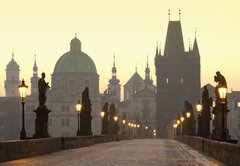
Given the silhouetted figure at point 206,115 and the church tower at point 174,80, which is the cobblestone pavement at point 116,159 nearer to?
the silhouetted figure at point 206,115

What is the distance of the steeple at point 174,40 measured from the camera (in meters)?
188

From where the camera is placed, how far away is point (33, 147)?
31469 millimetres

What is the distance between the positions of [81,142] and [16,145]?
2037 centimetres

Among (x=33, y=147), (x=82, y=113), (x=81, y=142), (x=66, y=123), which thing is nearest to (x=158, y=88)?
(x=66, y=123)

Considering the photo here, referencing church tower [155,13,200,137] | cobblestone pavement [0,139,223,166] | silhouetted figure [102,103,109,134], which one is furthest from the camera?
church tower [155,13,200,137]

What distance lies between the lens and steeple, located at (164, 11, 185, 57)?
18788cm

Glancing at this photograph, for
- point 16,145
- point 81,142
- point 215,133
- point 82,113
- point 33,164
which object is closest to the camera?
point 33,164

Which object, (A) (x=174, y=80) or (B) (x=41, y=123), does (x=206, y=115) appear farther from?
(A) (x=174, y=80)

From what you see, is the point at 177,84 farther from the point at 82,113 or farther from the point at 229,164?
the point at 229,164

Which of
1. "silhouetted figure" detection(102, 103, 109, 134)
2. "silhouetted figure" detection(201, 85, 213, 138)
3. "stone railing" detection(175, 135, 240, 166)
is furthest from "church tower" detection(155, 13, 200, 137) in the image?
"stone railing" detection(175, 135, 240, 166)

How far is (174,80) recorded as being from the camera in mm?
185000

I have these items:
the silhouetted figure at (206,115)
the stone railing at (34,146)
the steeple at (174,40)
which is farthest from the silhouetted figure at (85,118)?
the steeple at (174,40)

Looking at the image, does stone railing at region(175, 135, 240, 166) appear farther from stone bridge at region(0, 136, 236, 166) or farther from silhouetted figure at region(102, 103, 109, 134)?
silhouetted figure at region(102, 103, 109, 134)

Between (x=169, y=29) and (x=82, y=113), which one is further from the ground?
(x=169, y=29)
